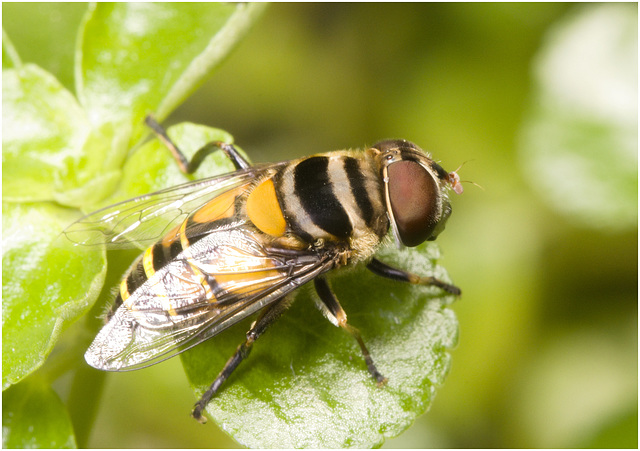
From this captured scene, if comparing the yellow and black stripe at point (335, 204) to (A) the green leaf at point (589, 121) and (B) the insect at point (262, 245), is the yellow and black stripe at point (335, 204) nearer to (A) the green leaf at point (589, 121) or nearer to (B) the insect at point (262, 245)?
(B) the insect at point (262, 245)

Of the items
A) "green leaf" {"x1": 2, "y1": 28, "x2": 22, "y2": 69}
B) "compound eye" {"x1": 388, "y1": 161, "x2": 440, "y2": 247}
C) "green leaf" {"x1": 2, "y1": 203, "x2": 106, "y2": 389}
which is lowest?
"green leaf" {"x1": 2, "y1": 203, "x2": 106, "y2": 389}

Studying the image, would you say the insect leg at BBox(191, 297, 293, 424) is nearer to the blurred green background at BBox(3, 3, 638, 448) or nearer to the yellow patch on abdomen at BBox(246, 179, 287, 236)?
the yellow patch on abdomen at BBox(246, 179, 287, 236)

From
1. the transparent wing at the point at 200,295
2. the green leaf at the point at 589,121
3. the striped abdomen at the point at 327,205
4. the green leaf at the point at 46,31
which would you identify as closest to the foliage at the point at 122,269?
the transparent wing at the point at 200,295

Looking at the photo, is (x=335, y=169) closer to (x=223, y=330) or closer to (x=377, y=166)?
(x=377, y=166)

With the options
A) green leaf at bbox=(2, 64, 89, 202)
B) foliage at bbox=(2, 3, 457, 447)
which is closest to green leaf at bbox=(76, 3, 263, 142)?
foliage at bbox=(2, 3, 457, 447)

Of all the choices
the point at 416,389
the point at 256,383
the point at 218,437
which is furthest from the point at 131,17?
the point at 218,437

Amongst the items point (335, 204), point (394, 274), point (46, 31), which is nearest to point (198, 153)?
point (335, 204)

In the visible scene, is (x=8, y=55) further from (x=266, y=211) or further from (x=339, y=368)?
(x=339, y=368)
